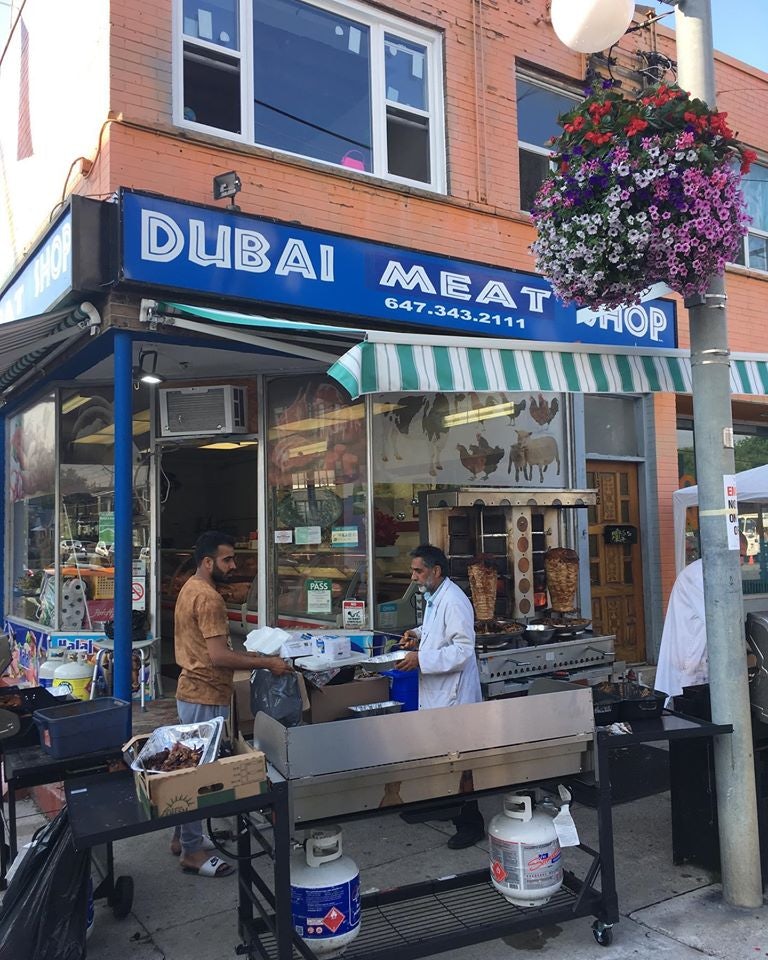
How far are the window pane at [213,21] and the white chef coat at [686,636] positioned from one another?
580 cm

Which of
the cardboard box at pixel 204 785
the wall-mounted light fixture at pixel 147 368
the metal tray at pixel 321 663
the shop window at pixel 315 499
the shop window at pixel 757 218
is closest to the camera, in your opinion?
the cardboard box at pixel 204 785

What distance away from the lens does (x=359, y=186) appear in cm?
756

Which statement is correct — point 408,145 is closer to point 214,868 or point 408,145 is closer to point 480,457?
point 480,457

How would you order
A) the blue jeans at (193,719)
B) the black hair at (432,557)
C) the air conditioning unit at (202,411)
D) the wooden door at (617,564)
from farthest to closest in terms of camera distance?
the wooden door at (617,564)
the air conditioning unit at (202,411)
the black hair at (432,557)
the blue jeans at (193,719)

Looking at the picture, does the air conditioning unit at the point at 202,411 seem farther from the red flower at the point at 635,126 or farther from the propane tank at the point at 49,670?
the red flower at the point at 635,126

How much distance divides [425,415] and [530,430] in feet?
4.45

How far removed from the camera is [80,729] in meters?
3.91

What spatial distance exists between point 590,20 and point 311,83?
395 cm

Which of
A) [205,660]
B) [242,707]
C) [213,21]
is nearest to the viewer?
[205,660]

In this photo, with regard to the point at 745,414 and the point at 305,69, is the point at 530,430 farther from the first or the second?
the point at 745,414

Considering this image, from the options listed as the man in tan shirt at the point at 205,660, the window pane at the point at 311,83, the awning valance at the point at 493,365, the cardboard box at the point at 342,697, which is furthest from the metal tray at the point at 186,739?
the window pane at the point at 311,83

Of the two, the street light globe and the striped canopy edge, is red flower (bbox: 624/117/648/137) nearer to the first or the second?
the street light globe

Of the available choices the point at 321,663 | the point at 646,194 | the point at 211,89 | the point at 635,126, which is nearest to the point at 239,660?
the point at 321,663

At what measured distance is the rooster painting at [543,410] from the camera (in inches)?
354
